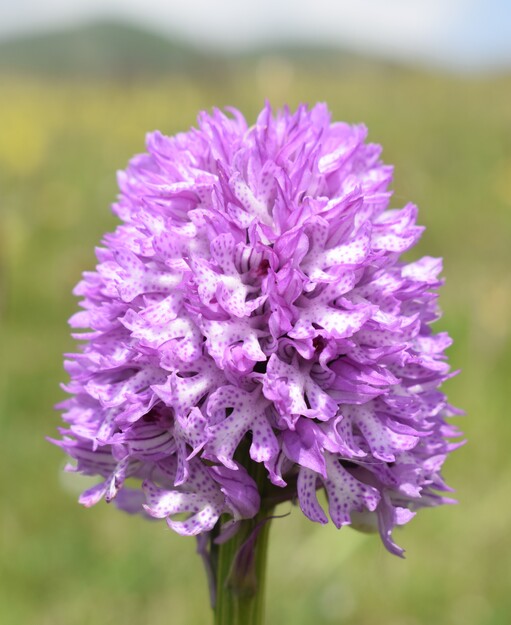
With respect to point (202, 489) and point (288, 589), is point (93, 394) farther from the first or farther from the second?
point (288, 589)

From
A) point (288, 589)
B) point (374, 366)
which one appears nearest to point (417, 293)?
point (374, 366)

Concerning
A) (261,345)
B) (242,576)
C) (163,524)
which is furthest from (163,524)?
(261,345)

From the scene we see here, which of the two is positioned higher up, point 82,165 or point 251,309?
point 82,165

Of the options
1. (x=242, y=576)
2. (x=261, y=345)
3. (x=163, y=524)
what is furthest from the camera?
(x=163, y=524)

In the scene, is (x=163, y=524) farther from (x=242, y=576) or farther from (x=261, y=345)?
(x=261, y=345)

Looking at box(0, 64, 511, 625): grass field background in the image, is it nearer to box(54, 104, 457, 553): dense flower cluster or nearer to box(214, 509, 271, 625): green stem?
box(54, 104, 457, 553): dense flower cluster
